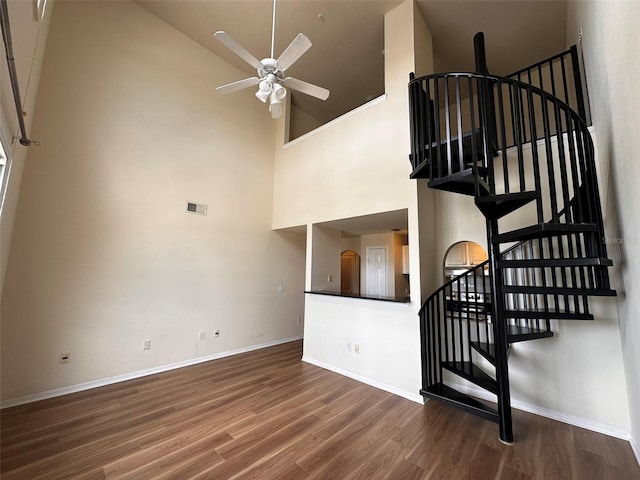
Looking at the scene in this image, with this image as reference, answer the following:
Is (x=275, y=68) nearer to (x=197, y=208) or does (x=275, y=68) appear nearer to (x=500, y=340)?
(x=197, y=208)

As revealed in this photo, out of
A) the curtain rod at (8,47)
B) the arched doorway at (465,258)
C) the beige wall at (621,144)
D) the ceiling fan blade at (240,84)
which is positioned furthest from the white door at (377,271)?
the curtain rod at (8,47)

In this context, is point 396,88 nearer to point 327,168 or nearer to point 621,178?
point 327,168

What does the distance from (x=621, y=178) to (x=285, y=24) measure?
4.37 meters

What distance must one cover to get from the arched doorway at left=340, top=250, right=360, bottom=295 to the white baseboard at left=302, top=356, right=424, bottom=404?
3.88 m

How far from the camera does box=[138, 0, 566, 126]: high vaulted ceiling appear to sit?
12.0 feet

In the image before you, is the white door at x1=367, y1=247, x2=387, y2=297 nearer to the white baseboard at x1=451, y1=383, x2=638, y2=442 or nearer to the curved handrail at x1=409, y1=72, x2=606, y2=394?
the curved handrail at x1=409, y1=72, x2=606, y2=394

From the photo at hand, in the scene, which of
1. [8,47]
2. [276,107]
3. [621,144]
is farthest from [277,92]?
[621,144]

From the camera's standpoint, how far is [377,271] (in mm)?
7000

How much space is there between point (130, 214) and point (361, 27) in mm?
4282

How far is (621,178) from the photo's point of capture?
1966 millimetres

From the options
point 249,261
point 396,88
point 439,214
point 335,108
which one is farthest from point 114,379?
point 335,108

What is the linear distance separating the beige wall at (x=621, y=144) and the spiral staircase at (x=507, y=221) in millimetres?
142

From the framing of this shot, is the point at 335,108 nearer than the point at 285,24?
No

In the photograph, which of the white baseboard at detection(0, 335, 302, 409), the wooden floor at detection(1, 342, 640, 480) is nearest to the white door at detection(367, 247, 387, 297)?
the white baseboard at detection(0, 335, 302, 409)
